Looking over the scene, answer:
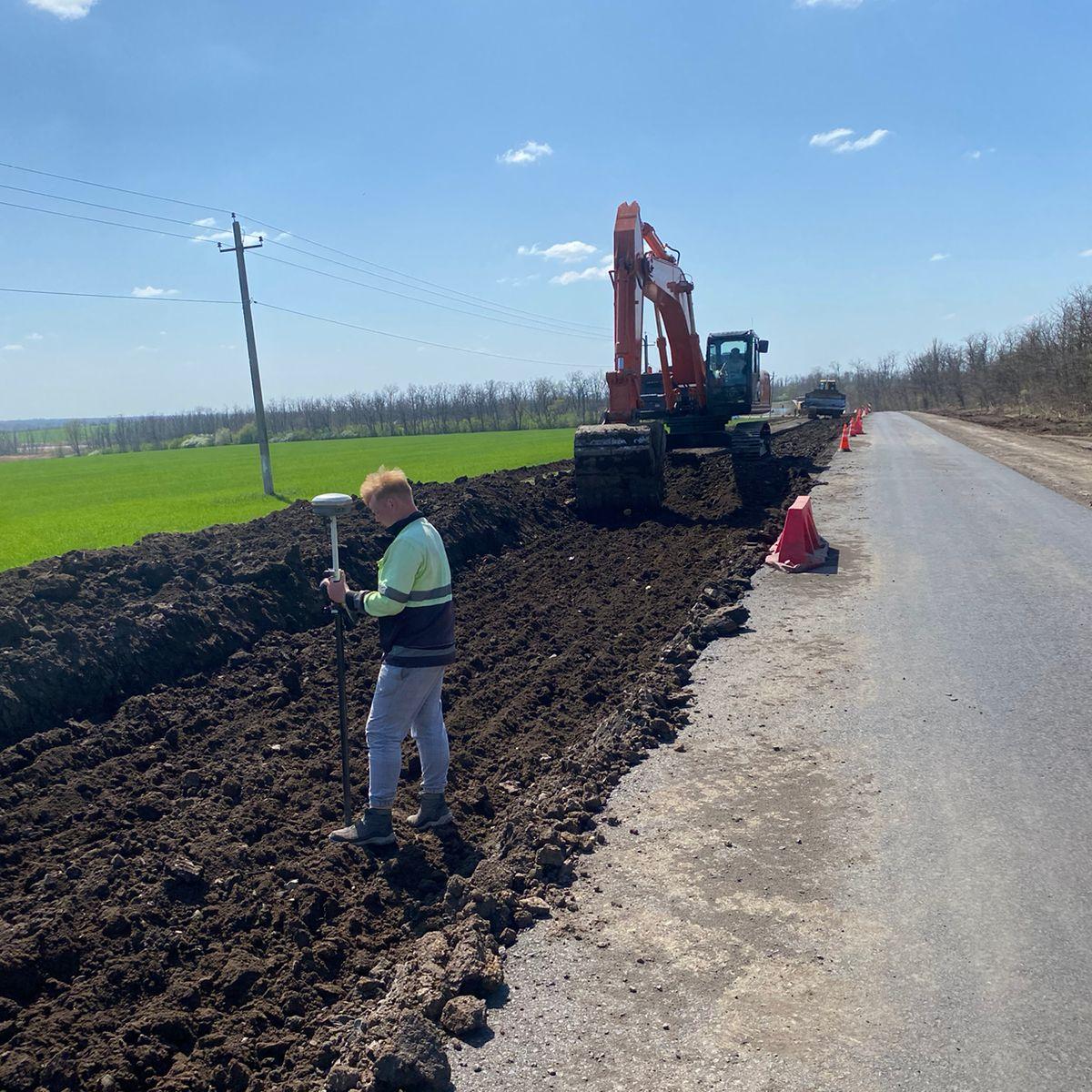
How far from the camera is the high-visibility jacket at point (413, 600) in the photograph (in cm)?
461

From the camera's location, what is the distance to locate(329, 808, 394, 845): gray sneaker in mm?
4793

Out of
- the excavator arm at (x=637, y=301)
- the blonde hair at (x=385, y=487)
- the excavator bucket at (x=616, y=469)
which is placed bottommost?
the excavator bucket at (x=616, y=469)

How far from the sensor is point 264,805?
17.3ft

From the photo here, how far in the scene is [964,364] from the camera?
10175 cm

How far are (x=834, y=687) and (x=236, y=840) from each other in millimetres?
4361

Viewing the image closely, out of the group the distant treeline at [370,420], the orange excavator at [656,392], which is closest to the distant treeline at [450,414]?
the distant treeline at [370,420]

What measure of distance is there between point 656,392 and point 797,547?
494 inches

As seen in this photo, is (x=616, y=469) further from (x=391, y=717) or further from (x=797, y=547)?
(x=391, y=717)

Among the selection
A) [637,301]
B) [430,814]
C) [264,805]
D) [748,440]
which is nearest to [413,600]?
[430,814]

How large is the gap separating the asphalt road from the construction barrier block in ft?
9.70

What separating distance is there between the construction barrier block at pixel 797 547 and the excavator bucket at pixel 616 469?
3.99m

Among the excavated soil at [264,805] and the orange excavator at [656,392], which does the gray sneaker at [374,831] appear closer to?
the excavated soil at [264,805]

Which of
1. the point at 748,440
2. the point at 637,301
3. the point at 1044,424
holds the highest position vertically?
the point at 637,301

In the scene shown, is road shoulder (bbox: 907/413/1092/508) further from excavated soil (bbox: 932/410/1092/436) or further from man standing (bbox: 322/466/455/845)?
man standing (bbox: 322/466/455/845)
